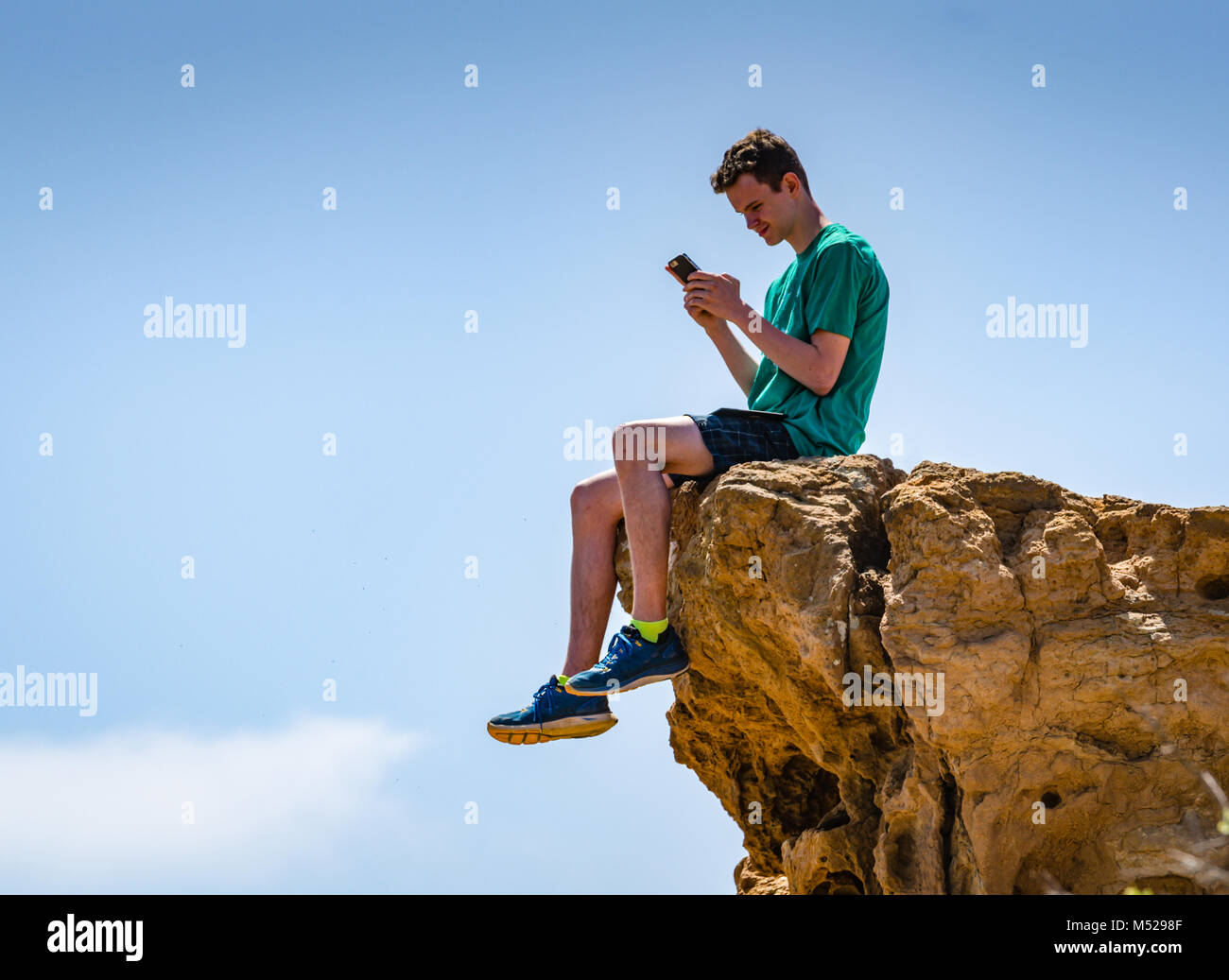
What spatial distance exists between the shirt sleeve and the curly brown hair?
1.73 feet

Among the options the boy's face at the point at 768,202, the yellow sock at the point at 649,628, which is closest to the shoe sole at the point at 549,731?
the yellow sock at the point at 649,628

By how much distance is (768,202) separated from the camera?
665 centimetres

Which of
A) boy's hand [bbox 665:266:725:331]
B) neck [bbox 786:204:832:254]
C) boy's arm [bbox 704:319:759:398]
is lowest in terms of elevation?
boy's arm [bbox 704:319:759:398]

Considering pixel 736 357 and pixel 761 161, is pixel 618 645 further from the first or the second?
pixel 761 161

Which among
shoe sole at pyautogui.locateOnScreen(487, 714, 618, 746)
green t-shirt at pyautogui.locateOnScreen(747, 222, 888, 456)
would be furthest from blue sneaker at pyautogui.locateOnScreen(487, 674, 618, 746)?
green t-shirt at pyautogui.locateOnScreen(747, 222, 888, 456)

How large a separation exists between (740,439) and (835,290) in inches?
34.2

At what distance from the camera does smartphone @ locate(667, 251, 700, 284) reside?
6.54m

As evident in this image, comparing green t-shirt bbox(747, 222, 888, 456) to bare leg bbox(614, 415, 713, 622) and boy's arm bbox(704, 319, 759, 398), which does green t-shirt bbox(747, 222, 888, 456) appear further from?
bare leg bbox(614, 415, 713, 622)

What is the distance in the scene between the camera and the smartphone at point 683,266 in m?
6.54

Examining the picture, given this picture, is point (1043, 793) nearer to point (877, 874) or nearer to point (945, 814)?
point (945, 814)

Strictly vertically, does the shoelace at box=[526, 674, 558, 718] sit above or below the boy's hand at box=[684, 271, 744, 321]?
below

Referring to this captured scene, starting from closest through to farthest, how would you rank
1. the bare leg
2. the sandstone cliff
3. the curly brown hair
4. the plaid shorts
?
the sandstone cliff → the bare leg → the plaid shorts → the curly brown hair

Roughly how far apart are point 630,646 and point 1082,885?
7.32 feet
